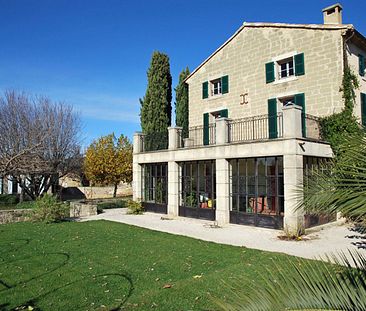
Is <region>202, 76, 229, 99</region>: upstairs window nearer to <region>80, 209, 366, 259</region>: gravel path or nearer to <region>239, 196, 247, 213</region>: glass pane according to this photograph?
<region>239, 196, 247, 213</region>: glass pane

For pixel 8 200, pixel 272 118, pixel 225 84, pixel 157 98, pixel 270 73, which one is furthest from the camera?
pixel 8 200

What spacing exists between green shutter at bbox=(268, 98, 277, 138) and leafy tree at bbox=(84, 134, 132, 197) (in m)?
18.8

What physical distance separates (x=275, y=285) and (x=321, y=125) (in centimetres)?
1414

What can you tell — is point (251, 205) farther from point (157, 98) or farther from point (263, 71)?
point (157, 98)

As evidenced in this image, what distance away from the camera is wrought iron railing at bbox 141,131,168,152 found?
19094mm

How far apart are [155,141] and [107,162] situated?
1277 centimetres

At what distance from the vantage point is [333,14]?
1634cm

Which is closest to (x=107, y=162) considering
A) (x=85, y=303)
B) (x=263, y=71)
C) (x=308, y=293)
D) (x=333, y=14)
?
(x=263, y=71)

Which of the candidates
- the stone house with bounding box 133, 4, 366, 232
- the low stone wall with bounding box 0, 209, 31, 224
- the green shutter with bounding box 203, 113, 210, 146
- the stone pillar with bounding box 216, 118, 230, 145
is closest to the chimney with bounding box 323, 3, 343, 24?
the stone house with bounding box 133, 4, 366, 232

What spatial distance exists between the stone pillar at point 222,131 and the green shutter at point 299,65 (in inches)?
174

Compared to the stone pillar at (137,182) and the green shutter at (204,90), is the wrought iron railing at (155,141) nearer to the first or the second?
the stone pillar at (137,182)

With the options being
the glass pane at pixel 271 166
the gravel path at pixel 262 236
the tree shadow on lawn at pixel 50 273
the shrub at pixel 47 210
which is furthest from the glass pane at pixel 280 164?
the shrub at pixel 47 210

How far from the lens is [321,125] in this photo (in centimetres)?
1449

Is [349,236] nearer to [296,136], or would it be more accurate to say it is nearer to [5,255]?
[296,136]
